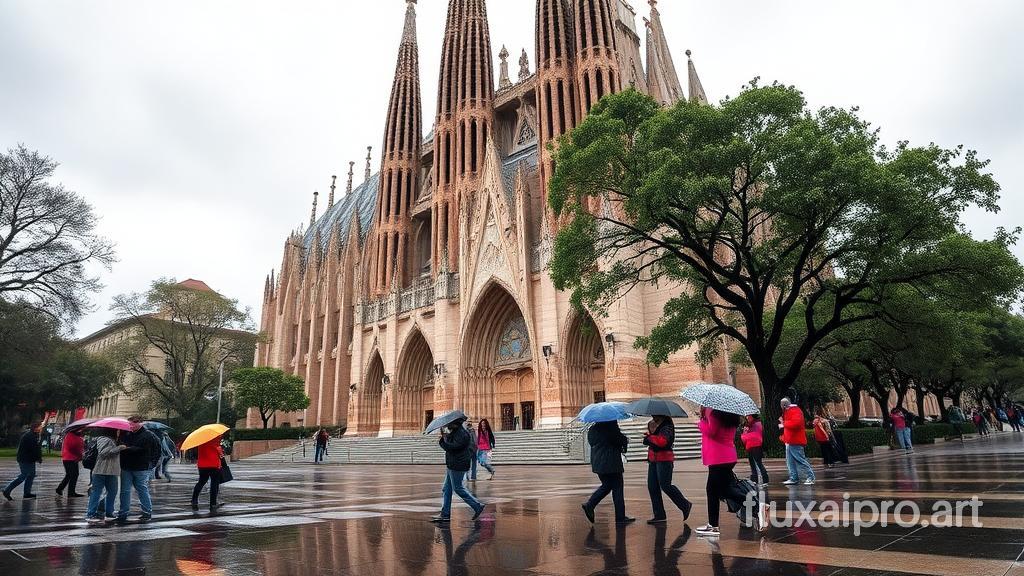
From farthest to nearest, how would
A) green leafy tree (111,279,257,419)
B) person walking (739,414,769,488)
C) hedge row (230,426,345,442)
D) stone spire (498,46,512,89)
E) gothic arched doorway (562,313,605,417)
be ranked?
stone spire (498,46,512,89) → green leafy tree (111,279,257,419) → hedge row (230,426,345,442) → gothic arched doorway (562,313,605,417) → person walking (739,414,769,488)

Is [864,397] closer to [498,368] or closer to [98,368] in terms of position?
[498,368]

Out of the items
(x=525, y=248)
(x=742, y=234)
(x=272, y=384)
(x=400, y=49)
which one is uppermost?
(x=400, y=49)

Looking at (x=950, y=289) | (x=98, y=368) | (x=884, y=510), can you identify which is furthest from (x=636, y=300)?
(x=98, y=368)

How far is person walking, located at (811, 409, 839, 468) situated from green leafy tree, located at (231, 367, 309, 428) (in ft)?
117

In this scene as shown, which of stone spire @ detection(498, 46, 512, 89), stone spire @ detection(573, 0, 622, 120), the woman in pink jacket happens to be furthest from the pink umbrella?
stone spire @ detection(498, 46, 512, 89)

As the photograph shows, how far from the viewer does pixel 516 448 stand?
25.5 m

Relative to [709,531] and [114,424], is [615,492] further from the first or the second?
[114,424]

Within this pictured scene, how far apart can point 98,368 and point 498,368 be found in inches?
1382

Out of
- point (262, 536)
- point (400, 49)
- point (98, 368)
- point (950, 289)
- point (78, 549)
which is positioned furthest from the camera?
point (400, 49)

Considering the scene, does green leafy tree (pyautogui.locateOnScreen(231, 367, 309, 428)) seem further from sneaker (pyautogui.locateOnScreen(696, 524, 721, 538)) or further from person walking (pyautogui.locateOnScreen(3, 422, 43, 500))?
sneaker (pyautogui.locateOnScreen(696, 524, 721, 538))

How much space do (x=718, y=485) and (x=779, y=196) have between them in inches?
424

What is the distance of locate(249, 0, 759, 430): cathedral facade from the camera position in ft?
101

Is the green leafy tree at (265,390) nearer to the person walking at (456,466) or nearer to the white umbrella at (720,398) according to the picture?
the person walking at (456,466)

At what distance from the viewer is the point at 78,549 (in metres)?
5.72
